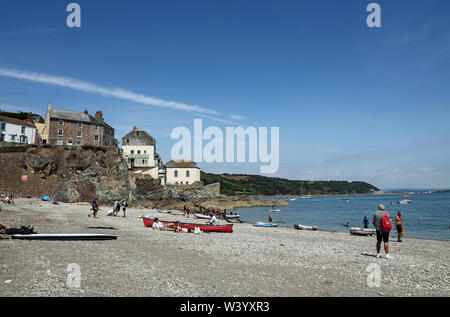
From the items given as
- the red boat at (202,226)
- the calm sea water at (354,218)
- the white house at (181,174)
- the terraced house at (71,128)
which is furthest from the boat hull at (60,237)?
the white house at (181,174)

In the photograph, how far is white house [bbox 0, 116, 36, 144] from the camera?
169ft

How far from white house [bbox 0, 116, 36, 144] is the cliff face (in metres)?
7.48

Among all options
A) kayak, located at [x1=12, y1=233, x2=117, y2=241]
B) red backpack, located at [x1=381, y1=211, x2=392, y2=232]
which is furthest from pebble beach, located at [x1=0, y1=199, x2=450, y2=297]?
red backpack, located at [x1=381, y1=211, x2=392, y2=232]

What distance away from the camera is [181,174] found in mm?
84188

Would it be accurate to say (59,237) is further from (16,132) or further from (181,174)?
(181,174)

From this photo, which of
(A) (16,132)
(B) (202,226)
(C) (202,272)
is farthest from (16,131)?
(C) (202,272)

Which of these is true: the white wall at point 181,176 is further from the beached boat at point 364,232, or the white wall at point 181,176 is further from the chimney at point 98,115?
the beached boat at point 364,232

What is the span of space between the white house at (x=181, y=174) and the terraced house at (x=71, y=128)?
2466 centimetres

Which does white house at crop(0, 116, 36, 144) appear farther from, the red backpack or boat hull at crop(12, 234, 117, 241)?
the red backpack

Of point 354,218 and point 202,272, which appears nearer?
point 202,272

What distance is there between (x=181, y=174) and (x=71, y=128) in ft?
112

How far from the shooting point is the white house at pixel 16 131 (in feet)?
169

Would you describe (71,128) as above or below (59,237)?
above

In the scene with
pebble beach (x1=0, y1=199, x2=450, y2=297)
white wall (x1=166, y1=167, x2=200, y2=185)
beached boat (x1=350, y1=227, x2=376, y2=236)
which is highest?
white wall (x1=166, y1=167, x2=200, y2=185)
